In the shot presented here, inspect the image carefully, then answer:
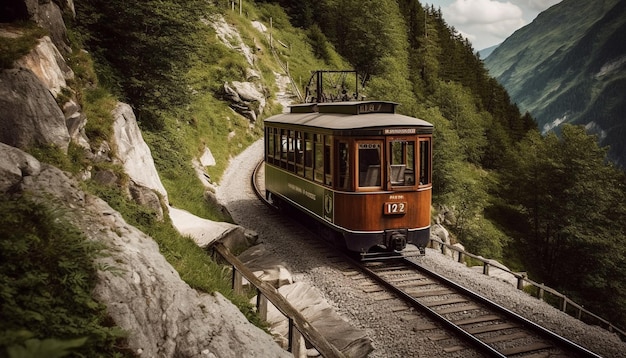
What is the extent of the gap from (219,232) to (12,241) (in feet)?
23.7

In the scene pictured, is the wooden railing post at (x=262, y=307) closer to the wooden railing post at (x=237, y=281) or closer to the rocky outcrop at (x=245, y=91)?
the wooden railing post at (x=237, y=281)

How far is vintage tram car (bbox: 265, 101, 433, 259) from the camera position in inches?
448

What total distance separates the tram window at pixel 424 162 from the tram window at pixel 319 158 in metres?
2.61

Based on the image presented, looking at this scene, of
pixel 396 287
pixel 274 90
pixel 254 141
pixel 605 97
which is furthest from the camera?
pixel 605 97

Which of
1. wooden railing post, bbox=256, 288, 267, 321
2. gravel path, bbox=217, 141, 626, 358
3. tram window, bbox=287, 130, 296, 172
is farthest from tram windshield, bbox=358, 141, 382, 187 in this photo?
wooden railing post, bbox=256, 288, 267, 321

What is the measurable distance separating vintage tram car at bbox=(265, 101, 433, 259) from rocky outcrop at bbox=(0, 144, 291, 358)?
5.66 meters

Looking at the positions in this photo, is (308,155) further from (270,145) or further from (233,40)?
(233,40)

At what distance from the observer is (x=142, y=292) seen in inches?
203

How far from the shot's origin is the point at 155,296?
527cm

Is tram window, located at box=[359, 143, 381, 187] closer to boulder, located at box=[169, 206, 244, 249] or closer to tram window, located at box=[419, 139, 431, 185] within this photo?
tram window, located at box=[419, 139, 431, 185]

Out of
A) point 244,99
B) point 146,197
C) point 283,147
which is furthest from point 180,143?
point 244,99

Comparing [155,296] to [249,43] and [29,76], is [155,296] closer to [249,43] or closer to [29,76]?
[29,76]

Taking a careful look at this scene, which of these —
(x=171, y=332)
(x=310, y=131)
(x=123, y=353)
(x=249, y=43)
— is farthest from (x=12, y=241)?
(x=249, y=43)

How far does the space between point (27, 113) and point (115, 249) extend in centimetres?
311
